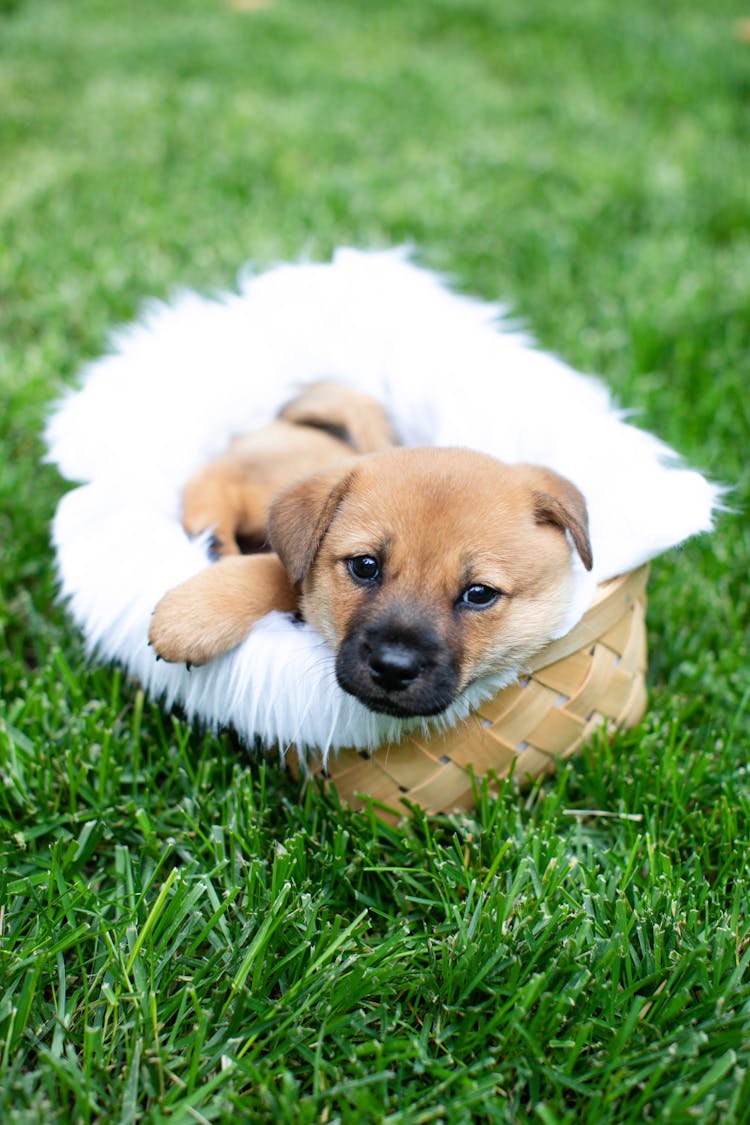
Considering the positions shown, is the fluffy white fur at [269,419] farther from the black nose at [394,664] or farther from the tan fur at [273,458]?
the black nose at [394,664]

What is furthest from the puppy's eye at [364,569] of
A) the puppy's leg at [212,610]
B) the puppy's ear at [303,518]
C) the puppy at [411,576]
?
the puppy's leg at [212,610]

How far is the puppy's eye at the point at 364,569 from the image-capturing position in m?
2.54

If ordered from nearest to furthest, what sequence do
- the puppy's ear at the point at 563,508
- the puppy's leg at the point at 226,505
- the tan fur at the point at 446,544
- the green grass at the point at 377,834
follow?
the green grass at the point at 377,834, the tan fur at the point at 446,544, the puppy's ear at the point at 563,508, the puppy's leg at the point at 226,505

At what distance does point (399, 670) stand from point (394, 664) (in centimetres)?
2

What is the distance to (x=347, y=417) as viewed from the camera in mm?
3752

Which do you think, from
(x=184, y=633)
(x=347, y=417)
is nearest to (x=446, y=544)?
(x=184, y=633)

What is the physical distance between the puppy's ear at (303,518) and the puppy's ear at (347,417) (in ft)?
3.13

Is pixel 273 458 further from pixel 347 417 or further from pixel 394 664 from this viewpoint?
pixel 394 664

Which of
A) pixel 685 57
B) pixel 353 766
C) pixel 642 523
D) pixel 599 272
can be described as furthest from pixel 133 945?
pixel 685 57

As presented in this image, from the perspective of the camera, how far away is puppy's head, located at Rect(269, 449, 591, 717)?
235 centimetres

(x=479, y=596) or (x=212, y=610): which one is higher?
(x=479, y=596)

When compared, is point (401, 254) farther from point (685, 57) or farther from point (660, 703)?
point (685, 57)

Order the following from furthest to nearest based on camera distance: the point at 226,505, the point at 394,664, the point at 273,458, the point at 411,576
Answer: the point at 273,458
the point at 226,505
the point at 411,576
the point at 394,664

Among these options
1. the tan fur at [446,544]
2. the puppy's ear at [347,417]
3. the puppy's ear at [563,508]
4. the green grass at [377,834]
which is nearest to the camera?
the green grass at [377,834]
